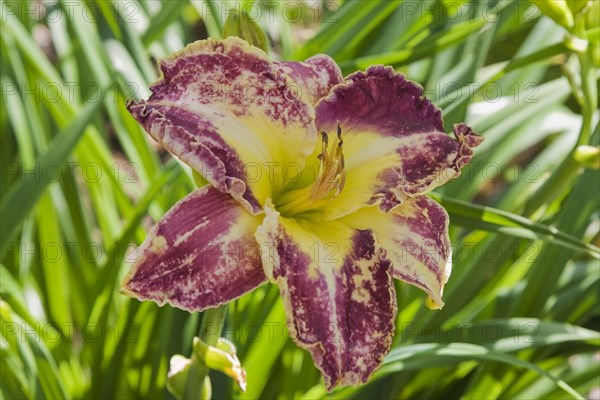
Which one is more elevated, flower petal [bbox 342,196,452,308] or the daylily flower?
the daylily flower

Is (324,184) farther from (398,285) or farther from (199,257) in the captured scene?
(398,285)

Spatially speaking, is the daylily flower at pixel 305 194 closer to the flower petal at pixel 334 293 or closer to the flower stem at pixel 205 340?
the flower petal at pixel 334 293

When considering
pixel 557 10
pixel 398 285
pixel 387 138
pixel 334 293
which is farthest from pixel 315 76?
pixel 398 285

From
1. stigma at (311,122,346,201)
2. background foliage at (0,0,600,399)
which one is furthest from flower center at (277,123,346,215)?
background foliage at (0,0,600,399)

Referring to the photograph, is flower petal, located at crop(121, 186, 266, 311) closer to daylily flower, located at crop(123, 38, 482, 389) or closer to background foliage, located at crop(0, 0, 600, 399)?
daylily flower, located at crop(123, 38, 482, 389)

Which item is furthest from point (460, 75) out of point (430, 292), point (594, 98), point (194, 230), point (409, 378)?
point (194, 230)

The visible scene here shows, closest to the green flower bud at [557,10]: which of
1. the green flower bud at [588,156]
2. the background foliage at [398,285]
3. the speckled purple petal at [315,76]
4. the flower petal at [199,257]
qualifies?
the background foliage at [398,285]
